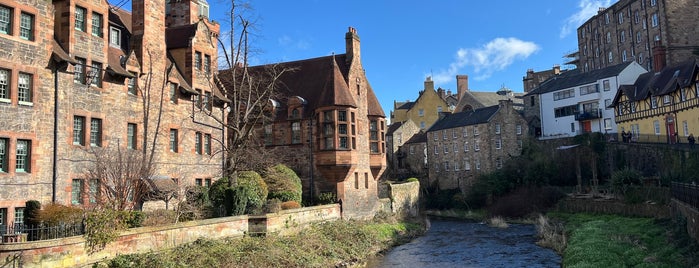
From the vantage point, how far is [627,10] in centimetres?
6938

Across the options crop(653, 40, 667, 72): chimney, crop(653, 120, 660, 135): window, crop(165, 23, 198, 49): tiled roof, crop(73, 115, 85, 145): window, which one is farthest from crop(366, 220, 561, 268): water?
crop(653, 40, 667, 72): chimney

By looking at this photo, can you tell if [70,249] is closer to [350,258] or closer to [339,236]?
[350,258]

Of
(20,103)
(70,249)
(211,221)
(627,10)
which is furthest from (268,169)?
(627,10)

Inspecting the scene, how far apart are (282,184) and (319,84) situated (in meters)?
9.19

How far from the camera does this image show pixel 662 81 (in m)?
47.2

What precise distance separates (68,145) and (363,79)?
22466 mm

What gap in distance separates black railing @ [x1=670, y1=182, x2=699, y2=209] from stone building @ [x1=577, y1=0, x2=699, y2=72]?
27.7m

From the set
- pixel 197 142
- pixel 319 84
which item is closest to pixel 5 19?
pixel 197 142

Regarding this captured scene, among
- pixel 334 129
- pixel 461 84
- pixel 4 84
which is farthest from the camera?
pixel 461 84

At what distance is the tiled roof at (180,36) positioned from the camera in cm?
2947

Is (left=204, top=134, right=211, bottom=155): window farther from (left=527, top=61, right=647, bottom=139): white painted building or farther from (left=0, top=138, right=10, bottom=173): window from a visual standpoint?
(left=527, top=61, right=647, bottom=139): white painted building

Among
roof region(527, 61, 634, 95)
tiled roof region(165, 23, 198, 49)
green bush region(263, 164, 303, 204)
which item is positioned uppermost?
roof region(527, 61, 634, 95)

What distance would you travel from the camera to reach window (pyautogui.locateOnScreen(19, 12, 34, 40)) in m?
19.6

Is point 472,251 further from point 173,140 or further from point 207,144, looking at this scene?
point 173,140
